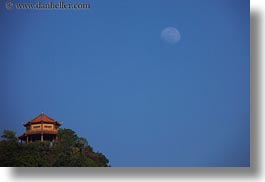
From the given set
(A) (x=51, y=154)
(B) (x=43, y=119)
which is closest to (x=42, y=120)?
(B) (x=43, y=119)

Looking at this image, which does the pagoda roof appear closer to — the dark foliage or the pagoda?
the pagoda

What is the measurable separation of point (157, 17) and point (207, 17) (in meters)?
0.57

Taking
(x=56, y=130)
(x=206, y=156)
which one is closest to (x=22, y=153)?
(x=56, y=130)

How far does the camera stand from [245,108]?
7.93 meters

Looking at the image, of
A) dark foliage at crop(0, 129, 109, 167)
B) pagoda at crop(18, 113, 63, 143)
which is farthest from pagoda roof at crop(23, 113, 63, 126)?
dark foliage at crop(0, 129, 109, 167)

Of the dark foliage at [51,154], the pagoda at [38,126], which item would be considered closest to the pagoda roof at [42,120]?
the pagoda at [38,126]

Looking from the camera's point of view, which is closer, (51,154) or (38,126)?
(38,126)

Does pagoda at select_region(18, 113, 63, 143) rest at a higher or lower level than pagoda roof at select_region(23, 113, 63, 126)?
lower

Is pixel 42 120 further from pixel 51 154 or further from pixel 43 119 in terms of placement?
pixel 51 154

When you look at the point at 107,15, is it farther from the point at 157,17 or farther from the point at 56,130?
the point at 56,130

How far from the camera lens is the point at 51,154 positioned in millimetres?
8117

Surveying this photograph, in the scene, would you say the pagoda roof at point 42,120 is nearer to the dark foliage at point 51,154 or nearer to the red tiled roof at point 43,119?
the red tiled roof at point 43,119

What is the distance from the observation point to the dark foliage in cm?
802

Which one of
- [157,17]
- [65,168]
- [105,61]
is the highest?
[157,17]
